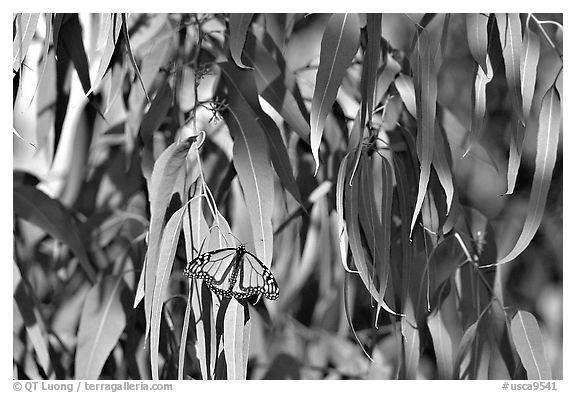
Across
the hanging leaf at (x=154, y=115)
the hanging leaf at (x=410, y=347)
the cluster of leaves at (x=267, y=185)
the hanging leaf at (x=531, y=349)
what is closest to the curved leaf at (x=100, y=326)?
the cluster of leaves at (x=267, y=185)

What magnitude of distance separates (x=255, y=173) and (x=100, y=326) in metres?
0.30

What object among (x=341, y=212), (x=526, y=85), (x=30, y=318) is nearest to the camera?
(x=341, y=212)

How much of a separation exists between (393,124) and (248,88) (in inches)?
6.3

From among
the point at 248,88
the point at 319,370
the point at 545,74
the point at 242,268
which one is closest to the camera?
the point at 242,268

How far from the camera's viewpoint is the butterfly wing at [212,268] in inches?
21.4

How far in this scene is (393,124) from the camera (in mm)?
727

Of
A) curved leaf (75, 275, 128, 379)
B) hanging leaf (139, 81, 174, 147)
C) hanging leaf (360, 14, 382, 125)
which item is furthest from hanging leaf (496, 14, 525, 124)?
curved leaf (75, 275, 128, 379)

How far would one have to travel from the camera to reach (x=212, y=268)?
21.5 inches

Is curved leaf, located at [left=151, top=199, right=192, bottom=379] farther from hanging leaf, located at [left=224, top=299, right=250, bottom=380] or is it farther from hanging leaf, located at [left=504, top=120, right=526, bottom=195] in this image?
hanging leaf, located at [left=504, top=120, right=526, bottom=195]

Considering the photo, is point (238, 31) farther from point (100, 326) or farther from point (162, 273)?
point (100, 326)

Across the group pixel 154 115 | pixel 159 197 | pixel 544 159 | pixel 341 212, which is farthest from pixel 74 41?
pixel 544 159

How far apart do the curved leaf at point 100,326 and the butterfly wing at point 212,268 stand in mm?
262
